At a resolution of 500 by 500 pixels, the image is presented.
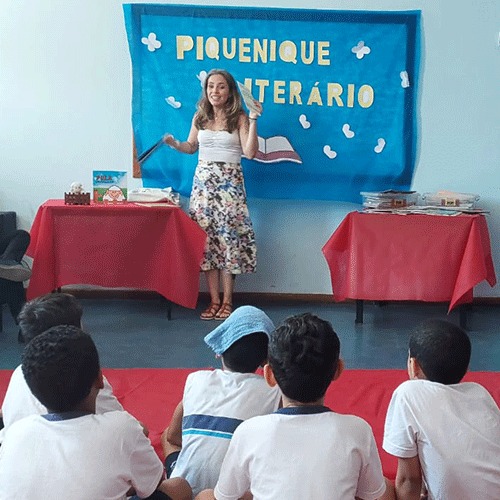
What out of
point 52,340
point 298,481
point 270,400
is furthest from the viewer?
point 270,400

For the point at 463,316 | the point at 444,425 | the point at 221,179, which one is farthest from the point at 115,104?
the point at 444,425

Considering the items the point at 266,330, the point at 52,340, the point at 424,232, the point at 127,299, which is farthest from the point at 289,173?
the point at 52,340

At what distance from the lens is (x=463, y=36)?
14.6 ft

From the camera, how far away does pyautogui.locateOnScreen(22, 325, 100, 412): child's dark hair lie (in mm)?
1433

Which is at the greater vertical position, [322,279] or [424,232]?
[424,232]

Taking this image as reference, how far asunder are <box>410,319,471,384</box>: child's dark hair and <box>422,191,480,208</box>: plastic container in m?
2.60

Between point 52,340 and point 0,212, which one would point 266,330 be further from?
point 0,212

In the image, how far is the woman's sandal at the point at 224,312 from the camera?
14.0ft

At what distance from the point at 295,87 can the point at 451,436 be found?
3.18 metres

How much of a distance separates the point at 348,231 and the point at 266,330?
2387 mm

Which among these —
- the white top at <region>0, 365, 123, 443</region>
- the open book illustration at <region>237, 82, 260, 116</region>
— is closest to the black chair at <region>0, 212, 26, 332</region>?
the open book illustration at <region>237, 82, 260, 116</region>

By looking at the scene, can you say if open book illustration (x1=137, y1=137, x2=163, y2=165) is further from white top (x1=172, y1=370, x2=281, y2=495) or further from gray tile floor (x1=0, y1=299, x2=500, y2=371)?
white top (x1=172, y1=370, x2=281, y2=495)

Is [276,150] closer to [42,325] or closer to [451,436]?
[42,325]

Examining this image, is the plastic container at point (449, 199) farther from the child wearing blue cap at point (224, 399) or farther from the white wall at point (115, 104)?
the child wearing blue cap at point (224, 399)
